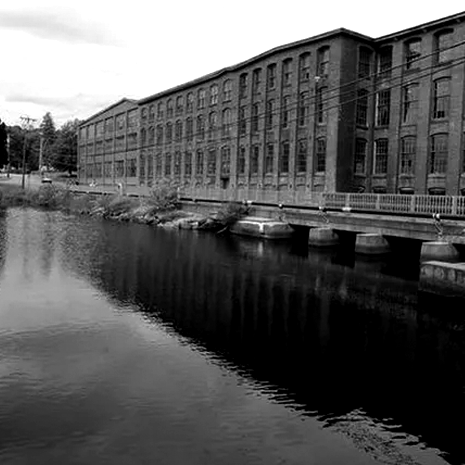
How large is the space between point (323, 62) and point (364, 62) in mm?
3269

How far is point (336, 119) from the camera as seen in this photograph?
43.4 metres

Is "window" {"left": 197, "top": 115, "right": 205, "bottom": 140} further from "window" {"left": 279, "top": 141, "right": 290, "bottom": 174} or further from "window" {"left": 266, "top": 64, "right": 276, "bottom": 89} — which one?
"window" {"left": 279, "top": 141, "right": 290, "bottom": 174}

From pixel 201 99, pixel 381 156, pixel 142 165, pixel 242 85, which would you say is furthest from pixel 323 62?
pixel 142 165

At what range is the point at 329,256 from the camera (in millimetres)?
29797

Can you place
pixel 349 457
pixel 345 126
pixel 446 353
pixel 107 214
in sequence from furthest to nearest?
pixel 107 214
pixel 345 126
pixel 446 353
pixel 349 457

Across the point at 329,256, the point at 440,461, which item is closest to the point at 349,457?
the point at 440,461

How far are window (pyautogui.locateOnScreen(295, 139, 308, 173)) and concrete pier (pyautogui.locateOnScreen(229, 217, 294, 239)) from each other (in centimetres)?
975

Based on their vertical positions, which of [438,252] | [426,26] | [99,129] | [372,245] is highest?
[426,26]

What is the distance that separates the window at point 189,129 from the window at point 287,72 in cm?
1830

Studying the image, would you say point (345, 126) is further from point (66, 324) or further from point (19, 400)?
point (19, 400)

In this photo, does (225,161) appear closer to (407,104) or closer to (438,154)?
(407,104)

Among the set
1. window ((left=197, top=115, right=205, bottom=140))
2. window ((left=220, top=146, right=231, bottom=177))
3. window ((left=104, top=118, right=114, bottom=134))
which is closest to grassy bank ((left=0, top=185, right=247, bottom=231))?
window ((left=220, top=146, right=231, bottom=177))

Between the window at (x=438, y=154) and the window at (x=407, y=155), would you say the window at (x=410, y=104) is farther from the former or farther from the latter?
the window at (x=438, y=154)

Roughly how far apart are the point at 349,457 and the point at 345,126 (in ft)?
126
